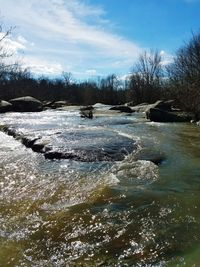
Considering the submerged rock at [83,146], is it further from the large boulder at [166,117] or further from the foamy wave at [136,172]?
the large boulder at [166,117]

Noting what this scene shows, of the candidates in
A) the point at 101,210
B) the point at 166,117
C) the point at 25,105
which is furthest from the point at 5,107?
the point at 101,210

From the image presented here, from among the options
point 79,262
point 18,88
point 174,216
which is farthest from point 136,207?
point 18,88

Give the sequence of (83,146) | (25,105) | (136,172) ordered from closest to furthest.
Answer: (136,172)
(83,146)
(25,105)

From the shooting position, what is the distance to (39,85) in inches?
3967

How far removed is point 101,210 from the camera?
22.3ft

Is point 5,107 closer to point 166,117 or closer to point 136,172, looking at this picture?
point 166,117

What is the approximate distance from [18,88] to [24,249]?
7794cm

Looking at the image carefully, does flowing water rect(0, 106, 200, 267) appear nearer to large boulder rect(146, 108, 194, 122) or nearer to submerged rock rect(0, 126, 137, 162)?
submerged rock rect(0, 126, 137, 162)

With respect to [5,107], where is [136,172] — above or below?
below

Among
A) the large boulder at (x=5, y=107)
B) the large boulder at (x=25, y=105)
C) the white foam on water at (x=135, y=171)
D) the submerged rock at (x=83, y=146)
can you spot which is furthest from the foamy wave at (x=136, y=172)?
the large boulder at (x=25, y=105)

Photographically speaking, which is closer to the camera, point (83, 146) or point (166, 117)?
point (83, 146)

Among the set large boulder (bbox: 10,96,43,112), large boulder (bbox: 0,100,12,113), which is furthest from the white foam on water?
large boulder (bbox: 10,96,43,112)

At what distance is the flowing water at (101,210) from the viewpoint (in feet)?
16.9

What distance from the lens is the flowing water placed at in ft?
16.9
